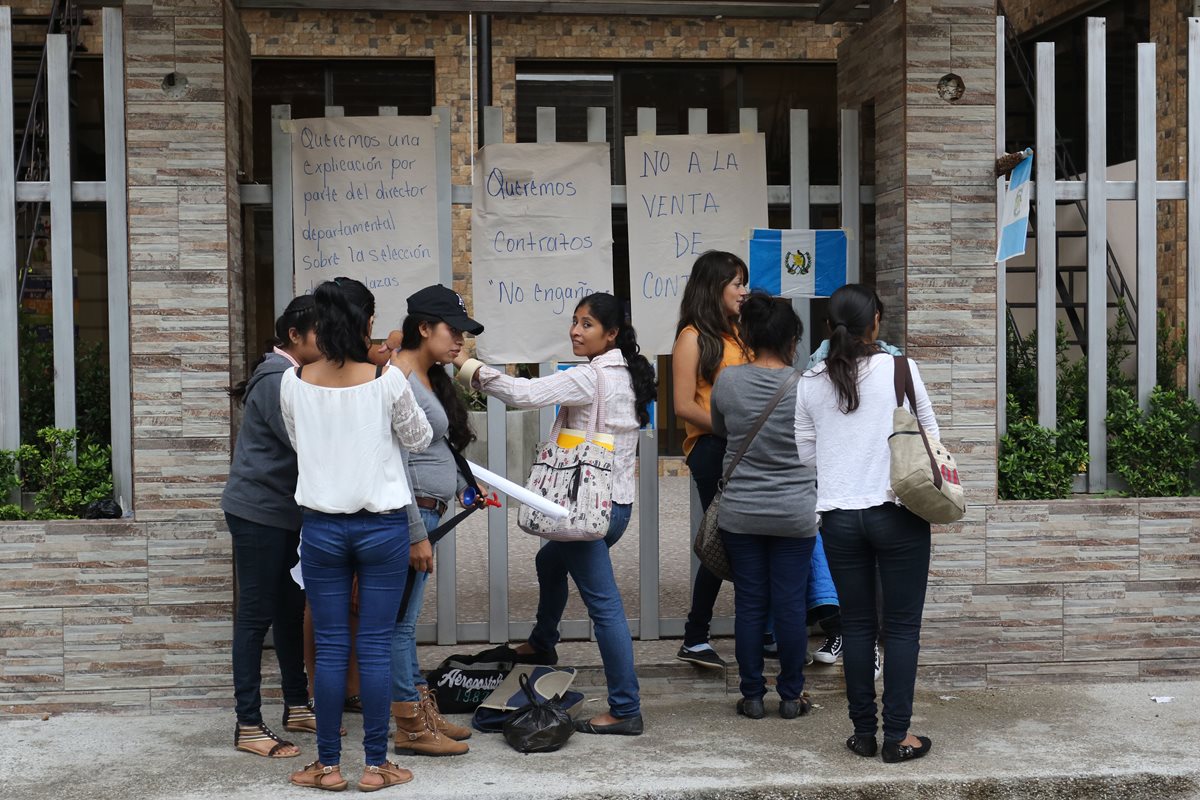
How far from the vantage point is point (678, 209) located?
6.26 metres

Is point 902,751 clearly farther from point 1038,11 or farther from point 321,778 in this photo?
point 1038,11

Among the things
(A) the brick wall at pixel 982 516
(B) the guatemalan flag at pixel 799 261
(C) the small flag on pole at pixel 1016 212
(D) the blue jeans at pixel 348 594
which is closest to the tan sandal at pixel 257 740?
(D) the blue jeans at pixel 348 594

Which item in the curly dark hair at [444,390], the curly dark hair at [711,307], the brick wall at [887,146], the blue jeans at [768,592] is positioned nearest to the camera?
the curly dark hair at [444,390]

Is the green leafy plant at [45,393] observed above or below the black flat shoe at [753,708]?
above

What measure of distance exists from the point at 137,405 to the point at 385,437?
5.84 ft

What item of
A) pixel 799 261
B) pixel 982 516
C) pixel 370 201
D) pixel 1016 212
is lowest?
pixel 982 516

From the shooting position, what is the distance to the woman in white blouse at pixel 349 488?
14.3 feet

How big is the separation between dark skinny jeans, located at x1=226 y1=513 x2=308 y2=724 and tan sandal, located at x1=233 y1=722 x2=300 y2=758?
30mm

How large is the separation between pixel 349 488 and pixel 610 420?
1189 millimetres

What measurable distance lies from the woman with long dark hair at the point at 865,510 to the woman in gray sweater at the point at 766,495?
32cm

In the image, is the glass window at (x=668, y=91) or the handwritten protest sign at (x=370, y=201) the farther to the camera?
A: the glass window at (x=668, y=91)

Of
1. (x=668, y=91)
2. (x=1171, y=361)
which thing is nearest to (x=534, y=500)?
(x=1171, y=361)

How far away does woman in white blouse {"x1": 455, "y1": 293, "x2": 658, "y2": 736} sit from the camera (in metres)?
5.05

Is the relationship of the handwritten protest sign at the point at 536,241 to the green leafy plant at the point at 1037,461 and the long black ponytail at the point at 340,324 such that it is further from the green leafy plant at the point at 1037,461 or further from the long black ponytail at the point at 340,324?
the green leafy plant at the point at 1037,461
